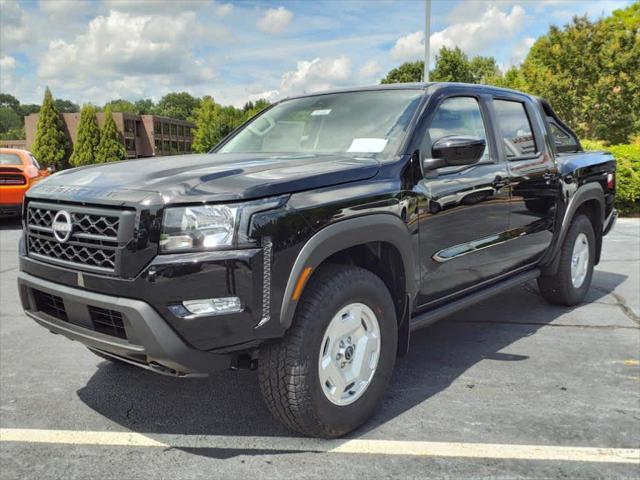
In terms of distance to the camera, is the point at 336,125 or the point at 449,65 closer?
the point at 336,125

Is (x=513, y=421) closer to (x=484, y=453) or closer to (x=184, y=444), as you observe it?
(x=484, y=453)

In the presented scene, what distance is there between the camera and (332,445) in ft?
9.78

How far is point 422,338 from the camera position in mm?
4668

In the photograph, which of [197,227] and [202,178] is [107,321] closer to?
[197,227]

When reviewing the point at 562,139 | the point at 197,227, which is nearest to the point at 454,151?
the point at 197,227

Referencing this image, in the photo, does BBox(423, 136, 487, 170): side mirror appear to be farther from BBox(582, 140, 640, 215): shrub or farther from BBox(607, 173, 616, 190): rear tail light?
BBox(582, 140, 640, 215): shrub

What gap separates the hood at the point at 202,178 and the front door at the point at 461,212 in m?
0.51

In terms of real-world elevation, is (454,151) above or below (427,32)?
below

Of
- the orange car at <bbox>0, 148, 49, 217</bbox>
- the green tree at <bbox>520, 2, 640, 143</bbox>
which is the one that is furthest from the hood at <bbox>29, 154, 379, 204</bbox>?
the green tree at <bbox>520, 2, 640, 143</bbox>

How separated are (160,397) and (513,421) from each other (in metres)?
2.02

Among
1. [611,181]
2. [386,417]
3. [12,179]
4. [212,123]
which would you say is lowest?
[386,417]

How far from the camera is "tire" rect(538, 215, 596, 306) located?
17.0 feet

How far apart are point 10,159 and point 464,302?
34.9 feet

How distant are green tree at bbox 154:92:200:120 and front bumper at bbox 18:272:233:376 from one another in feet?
545
